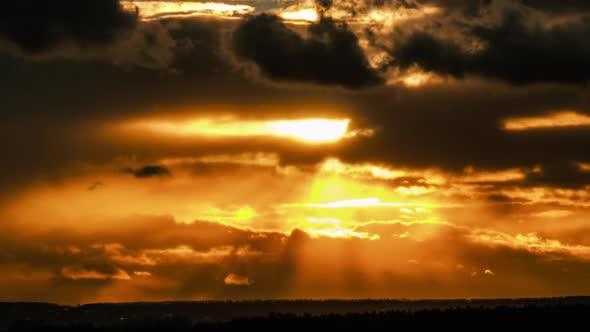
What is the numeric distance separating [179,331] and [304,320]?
1712cm

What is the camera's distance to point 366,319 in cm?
15962

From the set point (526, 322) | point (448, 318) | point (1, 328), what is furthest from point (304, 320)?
point (1, 328)

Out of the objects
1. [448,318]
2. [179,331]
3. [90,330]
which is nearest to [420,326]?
[448,318]

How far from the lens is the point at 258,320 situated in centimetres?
16475

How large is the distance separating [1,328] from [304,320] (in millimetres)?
65122

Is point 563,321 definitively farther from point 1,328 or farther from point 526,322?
point 1,328

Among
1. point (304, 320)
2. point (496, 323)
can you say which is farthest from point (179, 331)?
point (496, 323)

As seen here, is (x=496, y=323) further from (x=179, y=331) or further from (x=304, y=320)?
(x=179, y=331)

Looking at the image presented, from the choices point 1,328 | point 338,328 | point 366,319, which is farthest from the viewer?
point 1,328

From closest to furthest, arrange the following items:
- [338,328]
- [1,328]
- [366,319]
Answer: [338,328]
[366,319]
[1,328]

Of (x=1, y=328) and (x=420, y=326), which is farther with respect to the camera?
(x=1, y=328)

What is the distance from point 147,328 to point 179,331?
390 inches

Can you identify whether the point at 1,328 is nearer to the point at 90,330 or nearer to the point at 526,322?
the point at 90,330

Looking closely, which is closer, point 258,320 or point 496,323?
point 496,323
